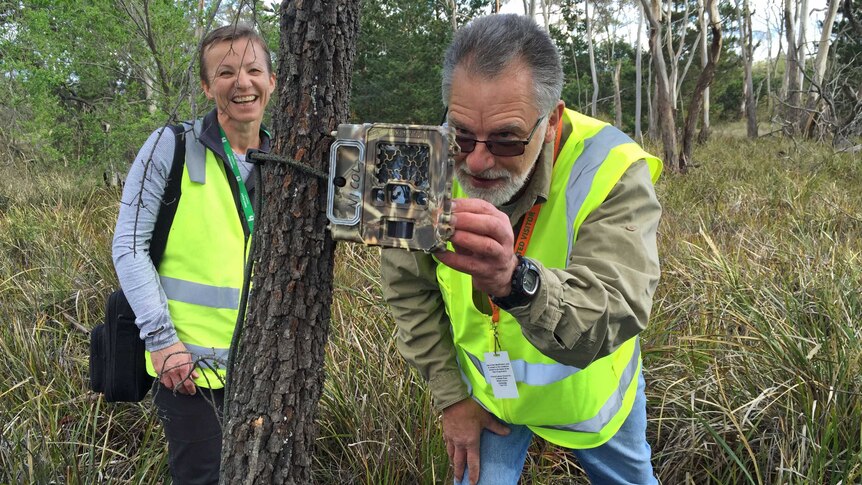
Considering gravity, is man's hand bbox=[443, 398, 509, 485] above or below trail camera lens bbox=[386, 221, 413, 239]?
below

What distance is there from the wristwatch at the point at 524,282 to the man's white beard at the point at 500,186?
484mm

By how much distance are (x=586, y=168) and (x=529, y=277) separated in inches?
21.8

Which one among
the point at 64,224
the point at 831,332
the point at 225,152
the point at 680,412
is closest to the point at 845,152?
the point at 831,332

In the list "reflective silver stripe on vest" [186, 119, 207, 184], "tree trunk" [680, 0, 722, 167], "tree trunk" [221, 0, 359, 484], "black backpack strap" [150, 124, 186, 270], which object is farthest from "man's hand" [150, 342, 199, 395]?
"tree trunk" [680, 0, 722, 167]

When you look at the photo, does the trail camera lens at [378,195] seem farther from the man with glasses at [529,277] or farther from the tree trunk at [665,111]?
the tree trunk at [665,111]

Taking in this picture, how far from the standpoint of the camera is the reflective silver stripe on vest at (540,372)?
167 cm

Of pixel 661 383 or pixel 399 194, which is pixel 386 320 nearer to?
pixel 661 383

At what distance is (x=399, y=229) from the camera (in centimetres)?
107

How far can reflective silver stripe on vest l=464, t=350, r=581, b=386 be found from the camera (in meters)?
1.67

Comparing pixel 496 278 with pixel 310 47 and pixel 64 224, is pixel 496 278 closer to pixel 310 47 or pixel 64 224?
pixel 310 47

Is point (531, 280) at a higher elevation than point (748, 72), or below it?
below

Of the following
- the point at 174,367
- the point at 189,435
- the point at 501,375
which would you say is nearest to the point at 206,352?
the point at 174,367

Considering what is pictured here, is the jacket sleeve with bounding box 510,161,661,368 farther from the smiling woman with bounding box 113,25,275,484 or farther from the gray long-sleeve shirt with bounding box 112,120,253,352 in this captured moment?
the gray long-sleeve shirt with bounding box 112,120,253,352

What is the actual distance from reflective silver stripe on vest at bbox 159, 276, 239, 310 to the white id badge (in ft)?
3.26
